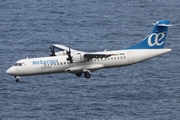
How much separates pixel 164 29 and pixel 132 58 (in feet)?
31.7

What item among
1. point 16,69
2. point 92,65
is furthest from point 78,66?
point 16,69

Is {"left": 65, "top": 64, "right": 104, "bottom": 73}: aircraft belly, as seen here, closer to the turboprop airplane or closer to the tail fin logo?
the turboprop airplane

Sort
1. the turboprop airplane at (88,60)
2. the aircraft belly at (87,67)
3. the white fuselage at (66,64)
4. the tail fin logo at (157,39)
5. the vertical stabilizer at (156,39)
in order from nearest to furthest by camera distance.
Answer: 1. the white fuselage at (66,64)
2. the turboprop airplane at (88,60)
3. the aircraft belly at (87,67)
4. the vertical stabilizer at (156,39)
5. the tail fin logo at (157,39)

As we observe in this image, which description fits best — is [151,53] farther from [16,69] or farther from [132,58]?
[16,69]

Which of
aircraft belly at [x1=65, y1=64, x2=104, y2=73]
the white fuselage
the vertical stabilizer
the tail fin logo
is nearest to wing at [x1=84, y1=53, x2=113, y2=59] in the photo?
the white fuselage

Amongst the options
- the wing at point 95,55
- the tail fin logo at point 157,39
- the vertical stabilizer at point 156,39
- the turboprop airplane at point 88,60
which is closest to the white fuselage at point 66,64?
the turboprop airplane at point 88,60

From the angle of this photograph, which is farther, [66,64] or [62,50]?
[62,50]

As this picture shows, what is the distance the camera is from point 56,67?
136 m

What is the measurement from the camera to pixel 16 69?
136 meters

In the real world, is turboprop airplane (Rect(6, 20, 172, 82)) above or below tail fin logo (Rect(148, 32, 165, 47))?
below

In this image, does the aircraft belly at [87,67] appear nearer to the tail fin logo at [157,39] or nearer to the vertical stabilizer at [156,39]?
the vertical stabilizer at [156,39]

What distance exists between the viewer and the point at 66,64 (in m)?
136

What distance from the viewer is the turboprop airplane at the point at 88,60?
136 metres

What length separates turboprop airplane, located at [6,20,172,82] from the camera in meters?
136
